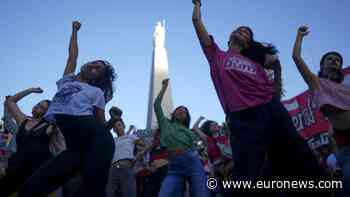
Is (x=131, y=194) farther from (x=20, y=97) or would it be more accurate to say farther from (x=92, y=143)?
(x=92, y=143)

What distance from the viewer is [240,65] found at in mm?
2955

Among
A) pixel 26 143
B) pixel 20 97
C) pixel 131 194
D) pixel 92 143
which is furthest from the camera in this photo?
pixel 131 194

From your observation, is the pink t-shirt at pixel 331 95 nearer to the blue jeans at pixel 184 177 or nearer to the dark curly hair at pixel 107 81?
the blue jeans at pixel 184 177

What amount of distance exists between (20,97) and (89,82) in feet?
6.08

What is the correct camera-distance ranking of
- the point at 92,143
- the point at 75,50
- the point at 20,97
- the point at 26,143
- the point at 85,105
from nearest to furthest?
the point at 92,143 → the point at 85,105 → the point at 75,50 → the point at 26,143 → the point at 20,97

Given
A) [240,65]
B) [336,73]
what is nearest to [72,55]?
[240,65]

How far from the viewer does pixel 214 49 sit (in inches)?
120

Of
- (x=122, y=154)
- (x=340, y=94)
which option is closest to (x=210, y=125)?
(x=122, y=154)

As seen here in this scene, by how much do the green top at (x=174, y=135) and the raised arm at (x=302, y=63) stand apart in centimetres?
209

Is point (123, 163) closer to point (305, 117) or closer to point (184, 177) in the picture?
point (184, 177)

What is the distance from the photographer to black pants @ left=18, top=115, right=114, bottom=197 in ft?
9.20

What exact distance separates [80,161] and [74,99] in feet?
1.76

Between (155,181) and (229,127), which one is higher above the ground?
(229,127)

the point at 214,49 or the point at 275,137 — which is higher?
the point at 214,49
